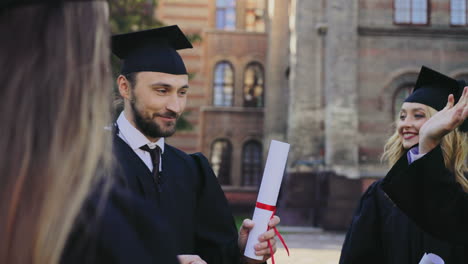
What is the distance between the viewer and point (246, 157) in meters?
23.2

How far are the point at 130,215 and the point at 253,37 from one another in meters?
23.0

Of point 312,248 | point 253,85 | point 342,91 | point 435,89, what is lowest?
point 312,248

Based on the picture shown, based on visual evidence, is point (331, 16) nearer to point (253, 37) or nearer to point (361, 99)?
point (361, 99)

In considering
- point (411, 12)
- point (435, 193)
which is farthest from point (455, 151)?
point (411, 12)

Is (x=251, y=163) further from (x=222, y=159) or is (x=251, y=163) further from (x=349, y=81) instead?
(x=349, y=81)

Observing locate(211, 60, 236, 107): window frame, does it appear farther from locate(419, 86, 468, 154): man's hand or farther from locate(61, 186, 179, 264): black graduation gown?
locate(61, 186, 179, 264): black graduation gown

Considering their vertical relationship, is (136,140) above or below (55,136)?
below

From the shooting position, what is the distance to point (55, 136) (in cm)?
106

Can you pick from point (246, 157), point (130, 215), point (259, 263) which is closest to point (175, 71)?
point (259, 263)

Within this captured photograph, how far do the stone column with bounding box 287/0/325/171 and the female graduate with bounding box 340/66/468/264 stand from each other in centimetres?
1182

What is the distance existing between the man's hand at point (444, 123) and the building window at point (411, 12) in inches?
555

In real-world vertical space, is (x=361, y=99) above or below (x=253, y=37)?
below

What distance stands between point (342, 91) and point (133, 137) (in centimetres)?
1293

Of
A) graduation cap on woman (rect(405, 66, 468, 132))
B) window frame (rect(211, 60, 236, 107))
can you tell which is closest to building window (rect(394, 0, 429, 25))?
window frame (rect(211, 60, 236, 107))
